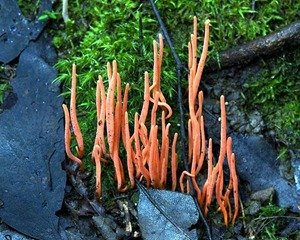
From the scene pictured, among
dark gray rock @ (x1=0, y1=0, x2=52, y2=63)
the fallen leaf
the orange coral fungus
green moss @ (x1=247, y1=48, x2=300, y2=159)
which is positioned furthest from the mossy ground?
the fallen leaf

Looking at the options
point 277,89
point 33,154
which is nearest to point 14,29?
point 33,154

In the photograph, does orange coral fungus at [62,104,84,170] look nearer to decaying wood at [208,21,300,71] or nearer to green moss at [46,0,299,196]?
green moss at [46,0,299,196]

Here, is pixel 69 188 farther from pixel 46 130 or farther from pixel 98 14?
pixel 98 14

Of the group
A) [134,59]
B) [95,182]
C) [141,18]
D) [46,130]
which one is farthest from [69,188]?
[141,18]

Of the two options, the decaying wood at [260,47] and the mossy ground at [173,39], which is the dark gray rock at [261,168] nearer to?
the mossy ground at [173,39]

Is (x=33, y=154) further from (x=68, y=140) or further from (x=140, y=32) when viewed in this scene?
(x=140, y=32)

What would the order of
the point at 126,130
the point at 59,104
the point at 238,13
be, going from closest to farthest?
1. the point at 126,130
2. the point at 59,104
3. the point at 238,13
